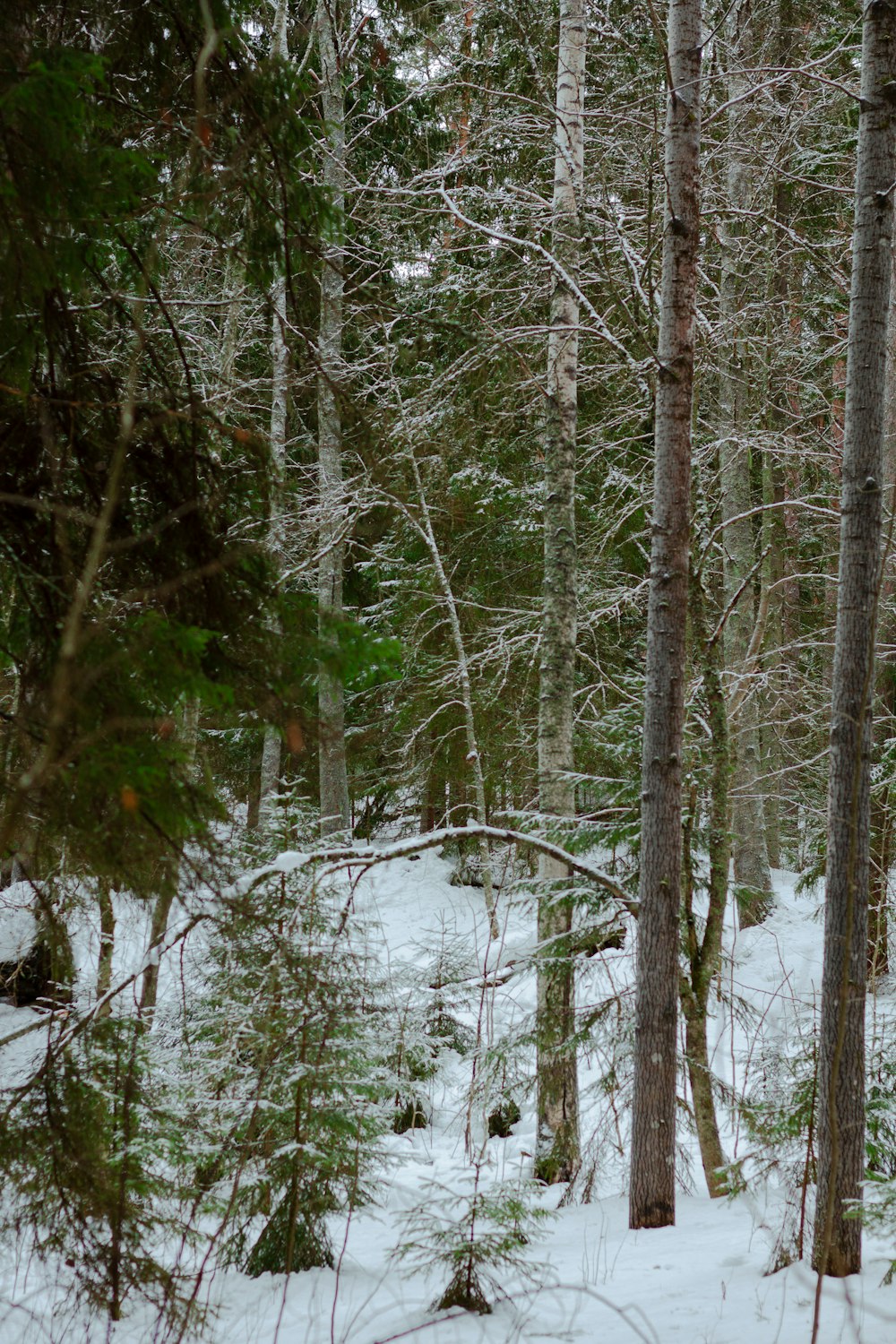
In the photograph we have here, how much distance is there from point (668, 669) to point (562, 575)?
7.24 feet

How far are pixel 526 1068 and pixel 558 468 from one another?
15.1ft

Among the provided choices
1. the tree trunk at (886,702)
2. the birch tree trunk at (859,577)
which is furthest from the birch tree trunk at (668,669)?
the tree trunk at (886,702)

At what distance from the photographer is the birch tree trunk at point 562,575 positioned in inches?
263

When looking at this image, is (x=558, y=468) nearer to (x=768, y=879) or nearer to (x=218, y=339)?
(x=768, y=879)

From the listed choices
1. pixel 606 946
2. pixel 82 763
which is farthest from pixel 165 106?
pixel 606 946

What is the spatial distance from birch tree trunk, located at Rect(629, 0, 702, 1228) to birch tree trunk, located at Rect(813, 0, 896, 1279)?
1032 mm

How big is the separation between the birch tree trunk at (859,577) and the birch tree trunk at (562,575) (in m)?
2.62

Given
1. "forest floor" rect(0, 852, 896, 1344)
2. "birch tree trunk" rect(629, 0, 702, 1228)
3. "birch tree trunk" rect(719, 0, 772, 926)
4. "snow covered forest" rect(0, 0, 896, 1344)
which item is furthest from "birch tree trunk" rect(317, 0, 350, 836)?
"birch tree trunk" rect(629, 0, 702, 1228)

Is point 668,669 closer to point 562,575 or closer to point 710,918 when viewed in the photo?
point 710,918

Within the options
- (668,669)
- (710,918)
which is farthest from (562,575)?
(710,918)

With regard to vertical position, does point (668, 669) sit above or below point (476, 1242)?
above

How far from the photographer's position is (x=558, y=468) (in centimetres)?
718

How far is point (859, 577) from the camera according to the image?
3.96m

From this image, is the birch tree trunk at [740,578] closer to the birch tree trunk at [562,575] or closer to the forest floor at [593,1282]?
the birch tree trunk at [562,575]
